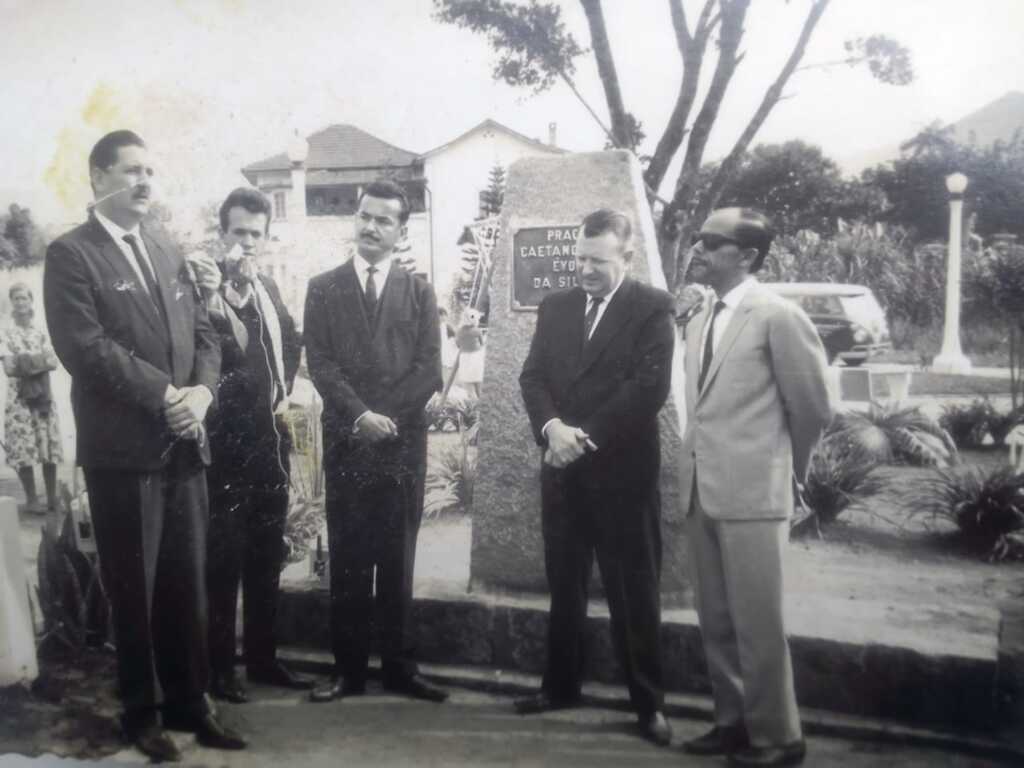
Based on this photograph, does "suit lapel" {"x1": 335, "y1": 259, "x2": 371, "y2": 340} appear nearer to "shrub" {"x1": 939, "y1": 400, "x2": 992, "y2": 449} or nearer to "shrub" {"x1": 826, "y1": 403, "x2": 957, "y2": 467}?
"shrub" {"x1": 826, "y1": 403, "x2": 957, "y2": 467}

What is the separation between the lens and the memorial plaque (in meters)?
3.27

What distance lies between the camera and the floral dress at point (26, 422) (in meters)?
3.33

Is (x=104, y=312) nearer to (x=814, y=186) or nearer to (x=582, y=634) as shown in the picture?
(x=582, y=634)

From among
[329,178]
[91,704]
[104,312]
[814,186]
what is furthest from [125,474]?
[814,186]

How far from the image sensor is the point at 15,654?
10.4ft

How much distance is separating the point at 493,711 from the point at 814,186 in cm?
207

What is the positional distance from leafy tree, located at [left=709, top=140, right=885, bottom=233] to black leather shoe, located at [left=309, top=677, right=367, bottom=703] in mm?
2143

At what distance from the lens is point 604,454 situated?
9.46 feet

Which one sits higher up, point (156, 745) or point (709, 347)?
point (709, 347)

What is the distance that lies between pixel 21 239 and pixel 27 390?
0.57 m

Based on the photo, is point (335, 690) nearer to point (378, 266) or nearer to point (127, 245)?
point (378, 266)

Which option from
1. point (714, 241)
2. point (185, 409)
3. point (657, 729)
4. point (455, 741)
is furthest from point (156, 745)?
point (714, 241)

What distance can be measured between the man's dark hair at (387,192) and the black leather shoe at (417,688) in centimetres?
166

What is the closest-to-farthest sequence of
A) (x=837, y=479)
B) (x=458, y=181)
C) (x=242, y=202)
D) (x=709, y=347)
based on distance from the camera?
(x=709, y=347) → (x=242, y=202) → (x=458, y=181) → (x=837, y=479)
